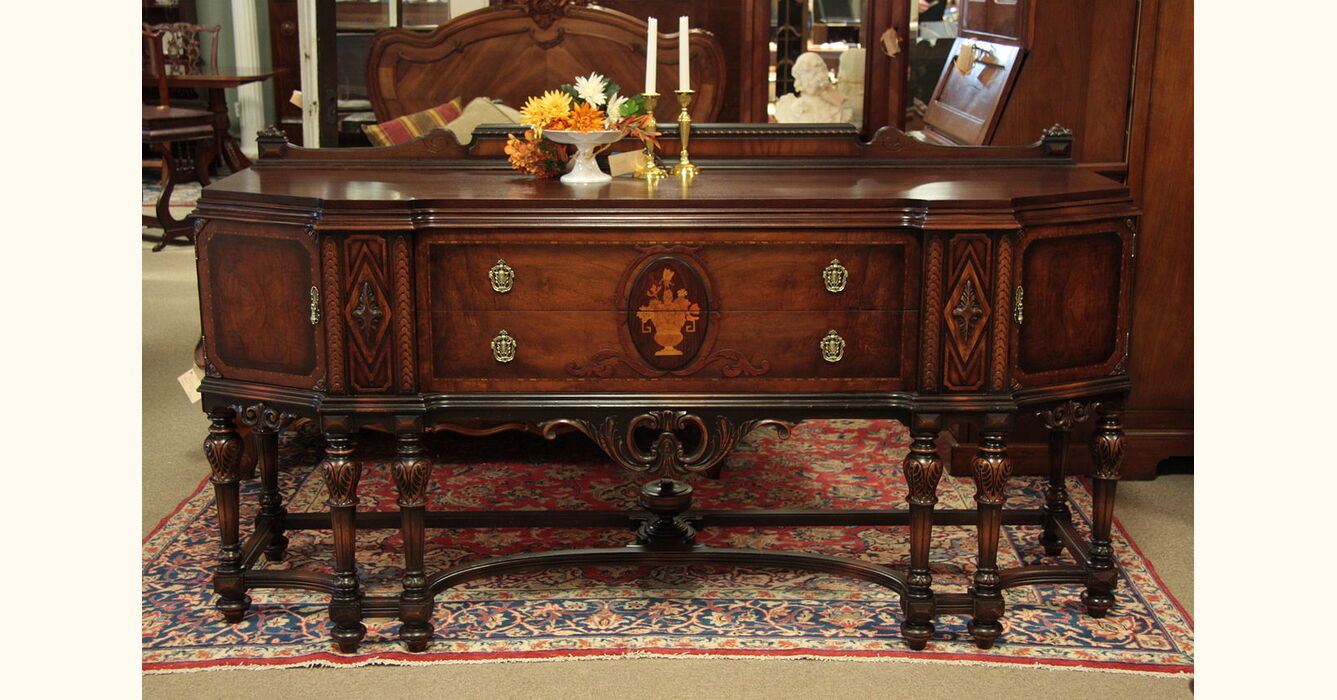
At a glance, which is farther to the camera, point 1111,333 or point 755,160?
point 755,160

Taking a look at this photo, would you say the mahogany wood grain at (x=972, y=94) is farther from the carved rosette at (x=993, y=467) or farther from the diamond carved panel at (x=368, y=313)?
the diamond carved panel at (x=368, y=313)

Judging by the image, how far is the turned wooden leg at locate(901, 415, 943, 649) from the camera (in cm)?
286

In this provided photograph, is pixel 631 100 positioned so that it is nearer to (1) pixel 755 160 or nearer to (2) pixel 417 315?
(1) pixel 755 160

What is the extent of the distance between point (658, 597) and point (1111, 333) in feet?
4.07

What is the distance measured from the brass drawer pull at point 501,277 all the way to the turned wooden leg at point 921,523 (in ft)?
3.01

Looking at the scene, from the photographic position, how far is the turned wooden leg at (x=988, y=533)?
289 centimetres

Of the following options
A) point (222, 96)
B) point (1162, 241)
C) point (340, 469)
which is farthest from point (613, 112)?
point (222, 96)

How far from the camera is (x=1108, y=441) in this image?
307cm

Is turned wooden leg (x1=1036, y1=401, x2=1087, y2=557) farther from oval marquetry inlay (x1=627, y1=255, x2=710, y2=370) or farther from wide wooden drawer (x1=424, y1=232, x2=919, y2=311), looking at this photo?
oval marquetry inlay (x1=627, y1=255, x2=710, y2=370)

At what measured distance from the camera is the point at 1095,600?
312cm

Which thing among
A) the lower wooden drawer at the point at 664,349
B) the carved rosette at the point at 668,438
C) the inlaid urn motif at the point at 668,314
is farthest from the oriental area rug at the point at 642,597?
the inlaid urn motif at the point at 668,314

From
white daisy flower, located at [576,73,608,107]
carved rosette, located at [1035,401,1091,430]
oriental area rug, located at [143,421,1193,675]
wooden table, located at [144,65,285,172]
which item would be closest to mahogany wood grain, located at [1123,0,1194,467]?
oriental area rug, located at [143,421,1193,675]

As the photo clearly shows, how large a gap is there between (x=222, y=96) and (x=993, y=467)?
7.49 m

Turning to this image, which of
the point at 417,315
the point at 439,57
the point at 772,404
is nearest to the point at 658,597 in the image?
the point at 772,404
